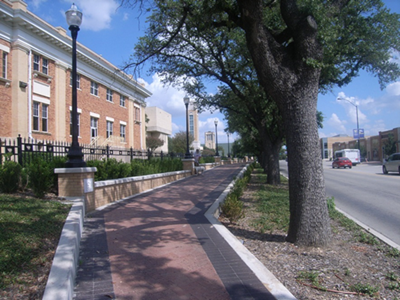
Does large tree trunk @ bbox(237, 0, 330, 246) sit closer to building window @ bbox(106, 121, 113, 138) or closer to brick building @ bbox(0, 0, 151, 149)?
brick building @ bbox(0, 0, 151, 149)

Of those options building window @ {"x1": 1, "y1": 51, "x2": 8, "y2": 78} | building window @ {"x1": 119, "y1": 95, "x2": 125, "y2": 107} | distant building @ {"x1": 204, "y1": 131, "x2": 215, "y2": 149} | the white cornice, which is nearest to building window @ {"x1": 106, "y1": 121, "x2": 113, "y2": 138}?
building window @ {"x1": 119, "y1": 95, "x2": 125, "y2": 107}

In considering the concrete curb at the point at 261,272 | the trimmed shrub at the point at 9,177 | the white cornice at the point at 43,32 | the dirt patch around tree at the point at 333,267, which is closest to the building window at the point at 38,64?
the white cornice at the point at 43,32

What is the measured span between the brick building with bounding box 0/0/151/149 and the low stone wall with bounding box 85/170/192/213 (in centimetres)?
516

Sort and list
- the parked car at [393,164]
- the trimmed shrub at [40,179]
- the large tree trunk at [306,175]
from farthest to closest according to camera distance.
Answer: the parked car at [393,164], the trimmed shrub at [40,179], the large tree trunk at [306,175]

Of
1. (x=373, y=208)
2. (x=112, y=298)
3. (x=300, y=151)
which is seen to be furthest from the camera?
(x=373, y=208)

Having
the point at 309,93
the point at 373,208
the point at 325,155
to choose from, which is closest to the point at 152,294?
the point at 309,93

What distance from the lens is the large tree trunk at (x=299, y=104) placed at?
5125 mm

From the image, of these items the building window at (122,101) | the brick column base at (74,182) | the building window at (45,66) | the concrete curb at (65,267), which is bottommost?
the concrete curb at (65,267)

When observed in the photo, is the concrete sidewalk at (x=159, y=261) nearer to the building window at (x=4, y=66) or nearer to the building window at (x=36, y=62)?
the building window at (x=4, y=66)

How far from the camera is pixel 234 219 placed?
24.6 feet

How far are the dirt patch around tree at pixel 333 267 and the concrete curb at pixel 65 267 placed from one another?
2541 mm

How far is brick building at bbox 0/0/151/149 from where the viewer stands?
733 inches

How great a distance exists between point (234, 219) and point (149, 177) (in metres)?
5.75

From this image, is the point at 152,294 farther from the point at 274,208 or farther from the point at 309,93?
the point at 274,208
